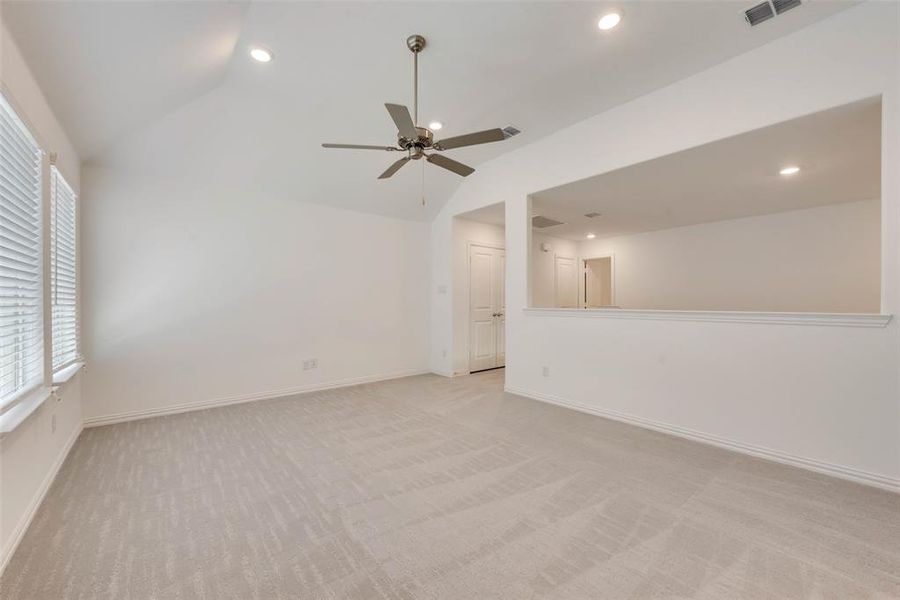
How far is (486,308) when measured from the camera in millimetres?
6062

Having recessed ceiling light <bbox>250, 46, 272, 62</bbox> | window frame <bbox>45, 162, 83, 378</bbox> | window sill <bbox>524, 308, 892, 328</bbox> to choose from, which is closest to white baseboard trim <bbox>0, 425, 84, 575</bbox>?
window frame <bbox>45, 162, 83, 378</bbox>

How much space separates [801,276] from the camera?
4.89 meters

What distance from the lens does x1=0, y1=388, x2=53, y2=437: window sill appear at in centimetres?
165

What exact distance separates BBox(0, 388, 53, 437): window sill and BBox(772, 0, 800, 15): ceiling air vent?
16.3 ft

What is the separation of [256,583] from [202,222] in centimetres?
384

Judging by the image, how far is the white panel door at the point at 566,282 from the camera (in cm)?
740

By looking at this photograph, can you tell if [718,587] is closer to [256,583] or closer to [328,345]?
[256,583]

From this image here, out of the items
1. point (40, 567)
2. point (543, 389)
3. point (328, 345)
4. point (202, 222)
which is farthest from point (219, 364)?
point (543, 389)

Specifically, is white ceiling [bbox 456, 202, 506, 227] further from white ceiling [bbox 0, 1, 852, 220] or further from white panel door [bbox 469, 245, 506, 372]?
white ceiling [bbox 0, 1, 852, 220]

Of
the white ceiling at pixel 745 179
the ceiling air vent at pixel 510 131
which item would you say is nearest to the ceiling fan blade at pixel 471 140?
the ceiling air vent at pixel 510 131

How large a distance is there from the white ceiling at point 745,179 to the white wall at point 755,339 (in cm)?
18

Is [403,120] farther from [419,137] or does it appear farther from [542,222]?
[542,222]

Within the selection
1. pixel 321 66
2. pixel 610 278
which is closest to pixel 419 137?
pixel 321 66

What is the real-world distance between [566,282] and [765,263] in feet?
10.6
